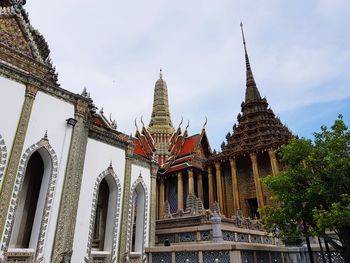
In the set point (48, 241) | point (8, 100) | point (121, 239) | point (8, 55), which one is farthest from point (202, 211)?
point (8, 55)

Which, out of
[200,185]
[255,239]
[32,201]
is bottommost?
[255,239]

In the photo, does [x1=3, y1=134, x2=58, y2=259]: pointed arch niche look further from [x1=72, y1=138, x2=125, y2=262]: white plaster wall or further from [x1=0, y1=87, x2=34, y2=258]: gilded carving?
[x1=72, y1=138, x2=125, y2=262]: white plaster wall

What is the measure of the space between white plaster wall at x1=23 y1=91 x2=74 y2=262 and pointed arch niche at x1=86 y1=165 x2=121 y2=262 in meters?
1.65

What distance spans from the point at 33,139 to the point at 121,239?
490 cm

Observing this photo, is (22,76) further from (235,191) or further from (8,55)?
(235,191)

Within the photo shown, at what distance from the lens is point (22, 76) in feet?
26.8

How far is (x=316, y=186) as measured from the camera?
7.41m

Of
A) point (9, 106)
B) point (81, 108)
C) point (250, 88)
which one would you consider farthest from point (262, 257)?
point (250, 88)

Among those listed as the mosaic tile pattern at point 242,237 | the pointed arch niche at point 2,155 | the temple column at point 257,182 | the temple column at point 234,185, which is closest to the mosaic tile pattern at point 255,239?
the mosaic tile pattern at point 242,237

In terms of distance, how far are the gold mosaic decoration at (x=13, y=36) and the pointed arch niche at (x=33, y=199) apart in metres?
4.50

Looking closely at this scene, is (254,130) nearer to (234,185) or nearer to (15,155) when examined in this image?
(234,185)

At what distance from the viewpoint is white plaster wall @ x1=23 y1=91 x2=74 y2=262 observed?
7875mm

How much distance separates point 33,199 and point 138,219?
4587 mm

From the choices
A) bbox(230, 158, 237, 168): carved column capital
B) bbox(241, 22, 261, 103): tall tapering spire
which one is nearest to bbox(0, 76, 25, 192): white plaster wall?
bbox(230, 158, 237, 168): carved column capital
